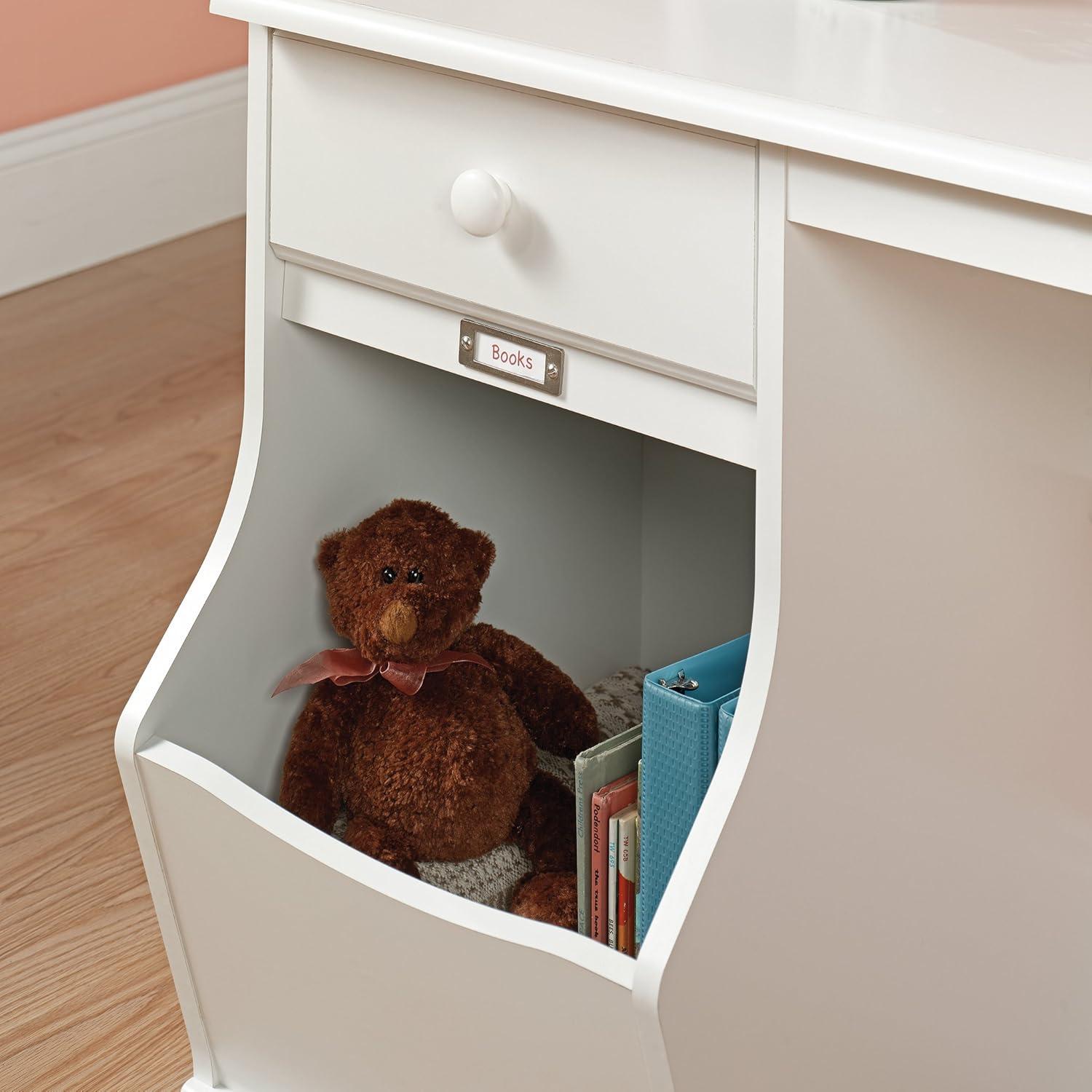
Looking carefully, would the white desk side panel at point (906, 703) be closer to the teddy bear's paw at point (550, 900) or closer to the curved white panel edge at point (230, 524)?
the teddy bear's paw at point (550, 900)

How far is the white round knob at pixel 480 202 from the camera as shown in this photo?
675 mm

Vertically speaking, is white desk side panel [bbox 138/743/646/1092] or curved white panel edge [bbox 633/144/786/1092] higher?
curved white panel edge [bbox 633/144/786/1092]

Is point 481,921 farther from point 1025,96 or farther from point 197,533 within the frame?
point 197,533

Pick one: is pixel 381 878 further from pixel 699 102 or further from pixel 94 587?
pixel 94 587

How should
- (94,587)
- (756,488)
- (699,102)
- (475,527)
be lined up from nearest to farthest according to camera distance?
(699,102) < (756,488) < (475,527) < (94,587)

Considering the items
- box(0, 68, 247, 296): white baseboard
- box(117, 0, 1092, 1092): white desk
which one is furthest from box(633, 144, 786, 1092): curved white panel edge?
box(0, 68, 247, 296): white baseboard

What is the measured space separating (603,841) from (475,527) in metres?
0.27

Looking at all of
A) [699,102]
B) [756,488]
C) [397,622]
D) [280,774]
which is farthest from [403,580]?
[699,102]

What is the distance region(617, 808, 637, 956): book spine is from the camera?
0.84 meters

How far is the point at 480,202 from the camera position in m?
0.67

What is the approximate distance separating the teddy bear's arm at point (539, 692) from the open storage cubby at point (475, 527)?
4cm

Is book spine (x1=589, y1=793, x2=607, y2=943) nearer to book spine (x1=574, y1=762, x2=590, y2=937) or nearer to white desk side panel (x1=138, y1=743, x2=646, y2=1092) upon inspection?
book spine (x1=574, y1=762, x2=590, y2=937)

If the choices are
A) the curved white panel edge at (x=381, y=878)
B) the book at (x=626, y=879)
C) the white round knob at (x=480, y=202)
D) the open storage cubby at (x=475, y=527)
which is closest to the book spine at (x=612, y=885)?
the book at (x=626, y=879)

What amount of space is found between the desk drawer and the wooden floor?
62cm
